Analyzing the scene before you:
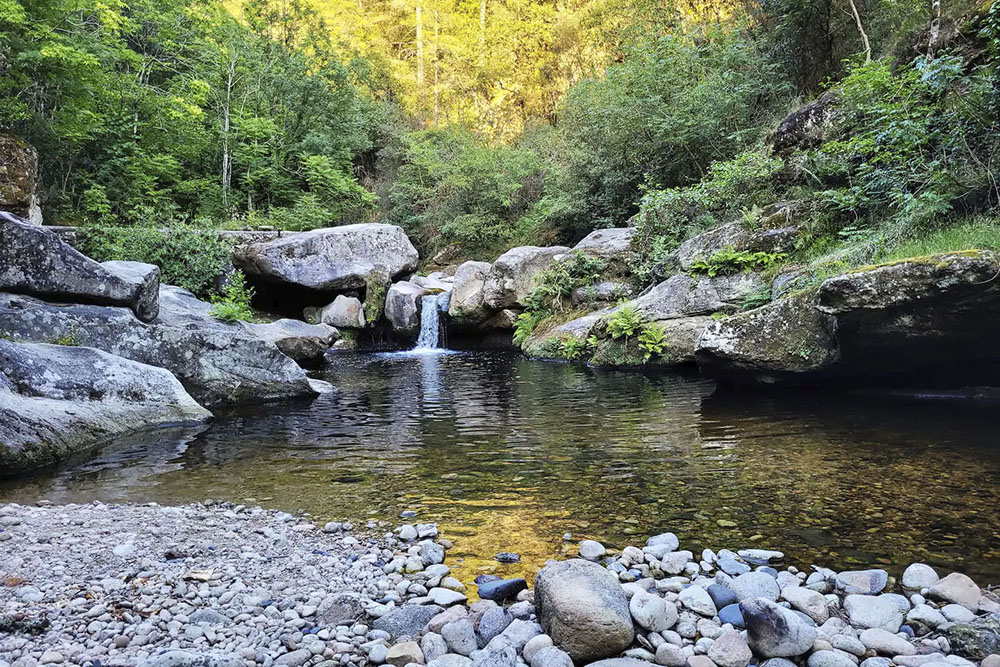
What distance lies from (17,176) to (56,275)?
9.37 metres

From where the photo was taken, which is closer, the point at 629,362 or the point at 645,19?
the point at 629,362

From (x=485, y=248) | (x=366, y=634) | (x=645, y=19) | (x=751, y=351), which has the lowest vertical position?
(x=366, y=634)

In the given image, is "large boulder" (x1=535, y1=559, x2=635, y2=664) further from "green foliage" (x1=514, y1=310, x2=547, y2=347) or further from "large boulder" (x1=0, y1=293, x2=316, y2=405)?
"green foliage" (x1=514, y1=310, x2=547, y2=347)

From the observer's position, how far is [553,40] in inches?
1166

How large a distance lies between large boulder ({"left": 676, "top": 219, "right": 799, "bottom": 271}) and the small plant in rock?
156cm

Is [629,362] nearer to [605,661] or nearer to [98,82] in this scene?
[605,661]

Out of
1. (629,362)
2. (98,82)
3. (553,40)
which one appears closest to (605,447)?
(629,362)

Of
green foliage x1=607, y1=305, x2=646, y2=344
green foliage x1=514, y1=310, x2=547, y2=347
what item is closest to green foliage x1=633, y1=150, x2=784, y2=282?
green foliage x1=607, y1=305, x2=646, y2=344

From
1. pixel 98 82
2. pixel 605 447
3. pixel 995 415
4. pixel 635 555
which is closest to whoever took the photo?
pixel 635 555

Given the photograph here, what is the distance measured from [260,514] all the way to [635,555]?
8.96 feet

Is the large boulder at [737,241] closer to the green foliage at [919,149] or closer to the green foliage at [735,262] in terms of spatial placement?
the green foliage at [735,262]

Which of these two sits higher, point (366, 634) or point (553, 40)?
point (553, 40)

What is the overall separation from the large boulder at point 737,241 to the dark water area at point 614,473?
3.69 meters

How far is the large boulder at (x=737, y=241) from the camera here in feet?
35.1
